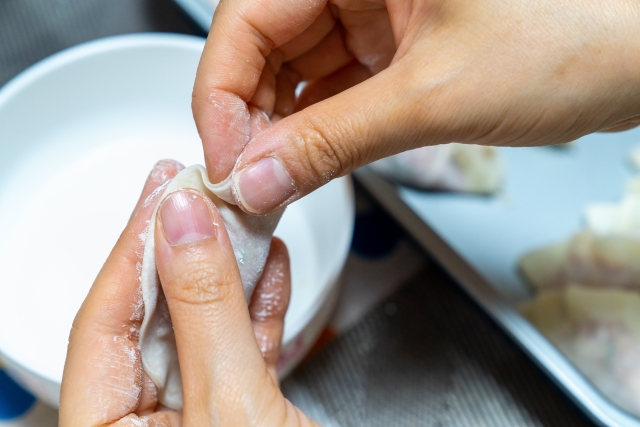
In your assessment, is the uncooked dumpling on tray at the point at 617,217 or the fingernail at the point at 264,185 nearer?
the fingernail at the point at 264,185

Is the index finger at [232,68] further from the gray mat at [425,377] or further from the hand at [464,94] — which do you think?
the gray mat at [425,377]

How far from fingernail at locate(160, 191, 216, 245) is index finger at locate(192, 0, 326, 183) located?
52 mm

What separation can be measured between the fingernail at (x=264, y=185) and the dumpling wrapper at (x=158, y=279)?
0.10 ft

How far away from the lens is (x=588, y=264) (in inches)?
29.9

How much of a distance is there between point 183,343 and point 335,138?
0.60 ft

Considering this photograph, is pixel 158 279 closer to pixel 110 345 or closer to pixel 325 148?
pixel 110 345

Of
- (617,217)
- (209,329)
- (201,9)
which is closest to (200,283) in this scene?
(209,329)

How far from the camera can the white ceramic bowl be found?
0.62m

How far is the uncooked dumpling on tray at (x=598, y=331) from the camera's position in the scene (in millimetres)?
665

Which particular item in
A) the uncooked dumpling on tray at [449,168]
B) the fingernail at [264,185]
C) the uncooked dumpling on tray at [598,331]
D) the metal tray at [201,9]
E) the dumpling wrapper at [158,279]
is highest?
the metal tray at [201,9]

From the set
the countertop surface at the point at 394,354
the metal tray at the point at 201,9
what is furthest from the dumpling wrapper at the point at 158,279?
the metal tray at the point at 201,9

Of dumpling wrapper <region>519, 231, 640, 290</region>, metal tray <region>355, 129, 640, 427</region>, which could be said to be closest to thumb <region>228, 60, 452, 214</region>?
metal tray <region>355, 129, 640, 427</region>

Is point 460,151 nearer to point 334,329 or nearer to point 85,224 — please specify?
point 334,329

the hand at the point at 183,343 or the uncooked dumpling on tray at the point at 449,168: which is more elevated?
the hand at the point at 183,343
